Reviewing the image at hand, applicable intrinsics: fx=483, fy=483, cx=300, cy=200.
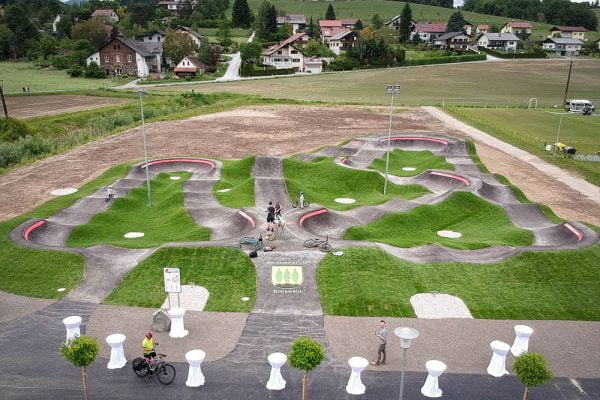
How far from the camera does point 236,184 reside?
143ft

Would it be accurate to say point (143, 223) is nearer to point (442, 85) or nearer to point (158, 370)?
point (158, 370)

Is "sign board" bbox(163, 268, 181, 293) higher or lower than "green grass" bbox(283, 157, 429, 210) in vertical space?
higher

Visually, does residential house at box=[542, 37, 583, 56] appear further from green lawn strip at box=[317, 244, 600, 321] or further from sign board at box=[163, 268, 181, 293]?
sign board at box=[163, 268, 181, 293]

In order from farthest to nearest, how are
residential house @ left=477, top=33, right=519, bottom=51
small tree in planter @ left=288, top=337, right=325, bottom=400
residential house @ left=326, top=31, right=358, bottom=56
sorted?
residential house @ left=477, top=33, right=519, bottom=51 → residential house @ left=326, top=31, right=358, bottom=56 → small tree in planter @ left=288, top=337, right=325, bottom=400

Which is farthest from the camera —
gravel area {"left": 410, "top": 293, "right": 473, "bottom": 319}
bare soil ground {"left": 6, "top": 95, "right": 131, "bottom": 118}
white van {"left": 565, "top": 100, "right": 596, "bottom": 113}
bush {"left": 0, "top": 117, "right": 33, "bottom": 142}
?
white van {"left": 565, "top": 100, "right": 596, "bottom": 113}

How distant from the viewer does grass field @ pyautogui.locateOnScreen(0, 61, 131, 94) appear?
334 ft

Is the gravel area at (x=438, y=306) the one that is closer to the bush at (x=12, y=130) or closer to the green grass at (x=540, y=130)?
the green grass at (x=540, y=130)

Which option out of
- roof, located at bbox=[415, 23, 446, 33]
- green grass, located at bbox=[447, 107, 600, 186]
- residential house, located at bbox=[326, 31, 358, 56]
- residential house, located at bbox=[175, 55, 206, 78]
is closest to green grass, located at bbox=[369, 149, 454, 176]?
green grass, located at bbox=[447, 107, 600, 186]

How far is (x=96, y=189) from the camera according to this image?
135 feet

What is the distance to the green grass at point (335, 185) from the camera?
39125 mm

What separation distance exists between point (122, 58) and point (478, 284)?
400 feet

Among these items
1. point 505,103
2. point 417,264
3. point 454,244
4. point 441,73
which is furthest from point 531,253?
point 441,73

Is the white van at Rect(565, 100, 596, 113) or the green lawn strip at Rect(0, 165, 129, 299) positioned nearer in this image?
the green lawn strip at Rect(0, 165, 129, 299)

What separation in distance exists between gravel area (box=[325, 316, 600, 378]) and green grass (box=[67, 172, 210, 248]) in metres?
13.3
